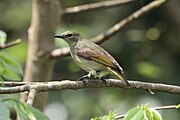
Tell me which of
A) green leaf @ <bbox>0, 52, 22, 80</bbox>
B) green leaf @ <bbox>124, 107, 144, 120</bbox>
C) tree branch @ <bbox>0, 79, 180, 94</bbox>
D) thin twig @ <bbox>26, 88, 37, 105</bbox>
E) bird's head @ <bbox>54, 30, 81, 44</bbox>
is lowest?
green leaf @ <bbox>124, 107, 144, 120</bbox>

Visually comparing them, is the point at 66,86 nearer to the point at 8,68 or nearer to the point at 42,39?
the point at 8,68

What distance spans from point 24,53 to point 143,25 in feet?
4.24

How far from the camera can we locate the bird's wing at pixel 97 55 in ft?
9.80

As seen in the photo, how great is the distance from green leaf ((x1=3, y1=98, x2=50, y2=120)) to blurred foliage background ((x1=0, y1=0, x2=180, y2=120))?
10.9 feet

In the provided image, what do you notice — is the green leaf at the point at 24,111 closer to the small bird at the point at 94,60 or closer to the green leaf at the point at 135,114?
the green leaf at the point at 135,114

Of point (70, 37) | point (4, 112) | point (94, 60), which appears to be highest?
point (70, 37)

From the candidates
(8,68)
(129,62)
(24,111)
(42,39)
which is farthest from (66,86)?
(129,62)

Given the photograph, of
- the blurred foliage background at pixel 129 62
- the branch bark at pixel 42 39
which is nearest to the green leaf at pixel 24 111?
the branch bark at pixel 42 39

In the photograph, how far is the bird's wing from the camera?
9.80 ft

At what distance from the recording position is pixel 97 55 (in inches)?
122

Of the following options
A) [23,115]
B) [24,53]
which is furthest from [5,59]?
[24,53]

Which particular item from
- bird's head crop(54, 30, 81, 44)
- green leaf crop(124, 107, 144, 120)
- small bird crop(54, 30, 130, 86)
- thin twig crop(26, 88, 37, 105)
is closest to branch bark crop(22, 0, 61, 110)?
bird's head crop(54, 30, 81, 44)

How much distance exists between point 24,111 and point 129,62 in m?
3.61

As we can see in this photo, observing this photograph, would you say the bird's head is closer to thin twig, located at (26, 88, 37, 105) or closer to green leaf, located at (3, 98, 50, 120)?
thin twig, located at (26, 88, 37, 105)
